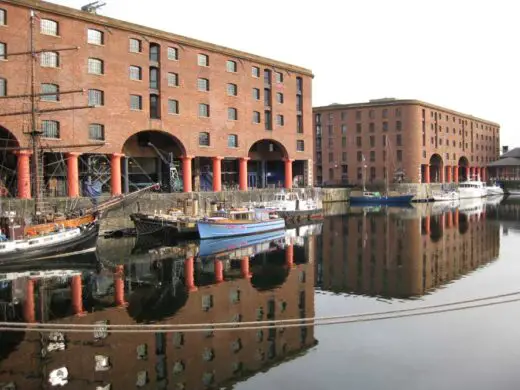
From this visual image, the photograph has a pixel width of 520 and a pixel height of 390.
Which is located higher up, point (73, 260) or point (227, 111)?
point (227, 111)

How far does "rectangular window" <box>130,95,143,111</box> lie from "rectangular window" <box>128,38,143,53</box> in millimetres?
4267

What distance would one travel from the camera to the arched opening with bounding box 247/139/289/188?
232 feet

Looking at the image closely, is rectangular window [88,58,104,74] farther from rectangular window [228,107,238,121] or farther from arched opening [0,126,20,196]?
rectangular window [228,107,238,121]

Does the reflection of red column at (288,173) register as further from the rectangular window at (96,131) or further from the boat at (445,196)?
the boat at (445,196)

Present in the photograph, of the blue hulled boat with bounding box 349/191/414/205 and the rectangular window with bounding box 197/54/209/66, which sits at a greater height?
the rectangular window with bounding box 197/54/209/66

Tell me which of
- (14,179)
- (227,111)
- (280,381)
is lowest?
(280,381)

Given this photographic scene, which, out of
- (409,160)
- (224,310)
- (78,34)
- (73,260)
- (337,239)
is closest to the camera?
(224,310)

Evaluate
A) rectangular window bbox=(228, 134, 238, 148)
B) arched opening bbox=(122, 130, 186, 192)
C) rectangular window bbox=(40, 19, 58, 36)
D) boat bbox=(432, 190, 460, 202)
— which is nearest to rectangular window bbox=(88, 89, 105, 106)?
rectangular window bbox=(40, 19, 58, 36)

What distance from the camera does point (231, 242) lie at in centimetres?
4069

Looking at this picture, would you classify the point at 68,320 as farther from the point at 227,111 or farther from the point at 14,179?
the point at 227,111

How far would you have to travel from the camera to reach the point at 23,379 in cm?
1291

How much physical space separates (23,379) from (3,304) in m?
9.20

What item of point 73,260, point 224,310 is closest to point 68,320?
point 224,310

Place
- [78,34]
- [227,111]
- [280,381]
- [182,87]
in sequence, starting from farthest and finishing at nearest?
[227,111], [182,87], [78,34], [280,381]
